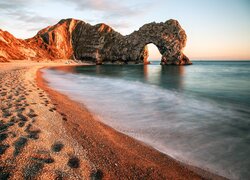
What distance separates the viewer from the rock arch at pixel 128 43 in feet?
297

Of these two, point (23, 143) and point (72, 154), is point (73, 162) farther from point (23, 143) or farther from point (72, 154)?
point (23, 143)

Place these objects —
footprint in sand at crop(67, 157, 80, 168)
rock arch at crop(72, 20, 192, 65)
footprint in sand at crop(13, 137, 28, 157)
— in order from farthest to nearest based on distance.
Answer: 1. rock arch at crop(72, 20, 192, 65)
2. footprint in sand at crop(13, 137, 28, 157)
3. footprint in sand at crop(67, 157, 80, 168)

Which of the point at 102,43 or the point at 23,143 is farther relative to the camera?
the point at 102,43

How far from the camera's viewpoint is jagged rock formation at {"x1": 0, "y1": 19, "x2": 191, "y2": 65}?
89562 mm

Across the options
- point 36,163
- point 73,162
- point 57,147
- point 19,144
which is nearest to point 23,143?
point 19,144

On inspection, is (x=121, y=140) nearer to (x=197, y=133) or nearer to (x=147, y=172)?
(x=147, y=172)

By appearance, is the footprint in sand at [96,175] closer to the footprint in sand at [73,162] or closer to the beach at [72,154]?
the beach at [72,154]

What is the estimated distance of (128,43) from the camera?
100625 mm

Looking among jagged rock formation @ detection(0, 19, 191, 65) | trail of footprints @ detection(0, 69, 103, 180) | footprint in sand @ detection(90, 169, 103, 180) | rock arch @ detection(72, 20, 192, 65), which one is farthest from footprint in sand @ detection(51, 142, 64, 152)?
rock arch @ detection(72, 20, 192, 65)

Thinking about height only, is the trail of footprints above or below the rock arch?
below

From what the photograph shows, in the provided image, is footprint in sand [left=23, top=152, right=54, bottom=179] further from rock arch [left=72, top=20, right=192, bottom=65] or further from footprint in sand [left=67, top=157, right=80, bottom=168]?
rock arch [left=72, top=20, right=192, bottom=65]

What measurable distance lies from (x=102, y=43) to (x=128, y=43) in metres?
18.8

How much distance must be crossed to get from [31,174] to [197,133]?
5511 millimetres

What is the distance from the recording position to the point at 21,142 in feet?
13.8
